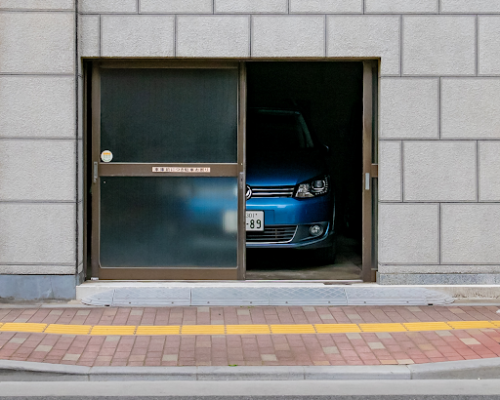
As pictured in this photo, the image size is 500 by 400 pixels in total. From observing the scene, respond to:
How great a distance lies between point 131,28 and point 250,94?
Result: 237 inches

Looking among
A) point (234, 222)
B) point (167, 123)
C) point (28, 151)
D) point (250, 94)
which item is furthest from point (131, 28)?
point (250, 94)

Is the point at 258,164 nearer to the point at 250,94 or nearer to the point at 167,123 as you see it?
the point at 167,123

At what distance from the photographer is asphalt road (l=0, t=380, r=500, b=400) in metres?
5.67

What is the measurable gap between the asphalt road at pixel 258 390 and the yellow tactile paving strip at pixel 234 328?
3.95ft

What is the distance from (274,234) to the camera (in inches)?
365

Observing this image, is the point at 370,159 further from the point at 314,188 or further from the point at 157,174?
the point at 157,174

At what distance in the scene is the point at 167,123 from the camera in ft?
28.5

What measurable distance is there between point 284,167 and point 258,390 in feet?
14.1

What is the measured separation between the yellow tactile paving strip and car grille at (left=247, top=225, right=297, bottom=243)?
1.96m

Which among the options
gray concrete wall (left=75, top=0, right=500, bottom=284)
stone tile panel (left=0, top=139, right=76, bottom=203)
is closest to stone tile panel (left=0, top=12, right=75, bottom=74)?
gray concrete wall (left=75, top=0, right=500, bottom=284)

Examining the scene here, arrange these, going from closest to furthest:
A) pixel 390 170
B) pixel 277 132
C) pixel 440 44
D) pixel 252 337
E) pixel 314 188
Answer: pixel 252 337 < pixel 440 44 < pixel 390 170 < pixel 314 188 < pixel 277 132

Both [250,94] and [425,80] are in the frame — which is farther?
[250,94]

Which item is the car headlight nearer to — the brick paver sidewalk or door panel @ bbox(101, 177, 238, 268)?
door panel @ bbox(101, 177, 238, 268)

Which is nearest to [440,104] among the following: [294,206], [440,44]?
[440,44]
